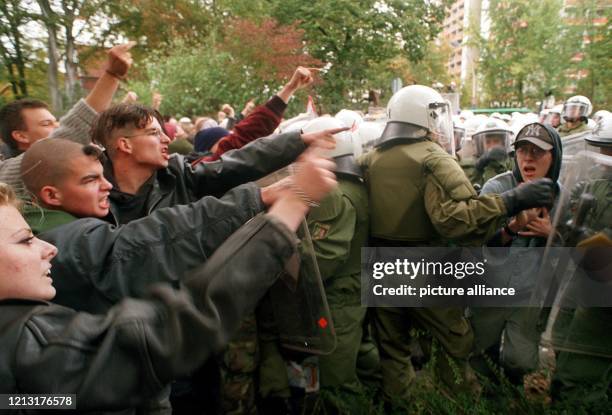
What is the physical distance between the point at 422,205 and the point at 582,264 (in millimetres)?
833

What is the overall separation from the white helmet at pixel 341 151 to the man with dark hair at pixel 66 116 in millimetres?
1185

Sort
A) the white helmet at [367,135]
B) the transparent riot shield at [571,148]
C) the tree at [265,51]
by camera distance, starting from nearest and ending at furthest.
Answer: the transparent riot shield at [571,148] < the white helmet at [367,135] < the tree at [265,51]

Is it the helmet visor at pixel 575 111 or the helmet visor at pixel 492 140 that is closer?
the helmet visor at pixel 492 140

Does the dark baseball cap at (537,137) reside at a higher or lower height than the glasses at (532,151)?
higher

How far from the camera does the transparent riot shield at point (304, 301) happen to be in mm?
1764

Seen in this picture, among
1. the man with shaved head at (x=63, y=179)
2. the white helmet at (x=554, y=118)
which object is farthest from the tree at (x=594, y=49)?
the man with shaved head at (x=63, y=179)

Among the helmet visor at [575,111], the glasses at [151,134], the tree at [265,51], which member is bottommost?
the helmet visor at [575,111]

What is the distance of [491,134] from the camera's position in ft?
14.7

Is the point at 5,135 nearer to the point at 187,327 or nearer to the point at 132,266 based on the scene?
the point at 132,266

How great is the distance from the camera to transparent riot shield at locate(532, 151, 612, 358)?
7.03 ft

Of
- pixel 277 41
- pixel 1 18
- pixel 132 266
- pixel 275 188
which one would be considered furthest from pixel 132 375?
pixel 277 41

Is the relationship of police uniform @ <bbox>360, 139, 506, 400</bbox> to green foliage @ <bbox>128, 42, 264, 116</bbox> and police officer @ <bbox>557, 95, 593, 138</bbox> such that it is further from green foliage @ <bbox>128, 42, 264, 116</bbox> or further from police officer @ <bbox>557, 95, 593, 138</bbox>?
green foliage @ <bbox>128, 42, 264, 116</bbox>

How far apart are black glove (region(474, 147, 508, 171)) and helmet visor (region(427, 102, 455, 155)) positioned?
1.35m

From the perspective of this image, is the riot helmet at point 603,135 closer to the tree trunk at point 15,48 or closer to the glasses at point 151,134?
the glasses at point 151,134
